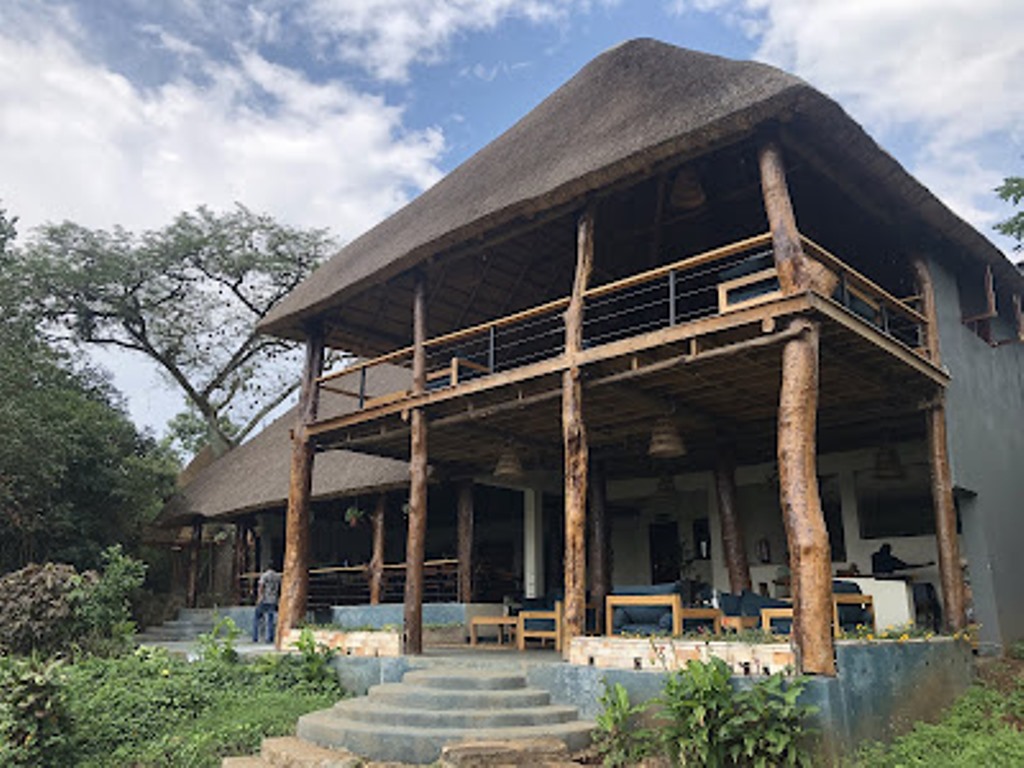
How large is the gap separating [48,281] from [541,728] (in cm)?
2205

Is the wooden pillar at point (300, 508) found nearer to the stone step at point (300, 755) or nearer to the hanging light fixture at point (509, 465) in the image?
the hanging light fixture at point (509, 465)

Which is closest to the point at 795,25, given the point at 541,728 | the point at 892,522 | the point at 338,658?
the point at 892,522

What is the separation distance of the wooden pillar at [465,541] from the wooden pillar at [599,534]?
2.07 meters

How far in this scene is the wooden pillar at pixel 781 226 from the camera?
7.08 metres

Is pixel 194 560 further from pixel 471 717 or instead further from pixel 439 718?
pixel 471 717

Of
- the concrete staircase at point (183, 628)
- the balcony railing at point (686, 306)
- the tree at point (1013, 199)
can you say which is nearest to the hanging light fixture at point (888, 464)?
the balcony railing at point (686, 306)

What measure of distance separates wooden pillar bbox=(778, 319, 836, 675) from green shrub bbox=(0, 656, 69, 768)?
260 inches

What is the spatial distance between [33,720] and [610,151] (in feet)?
25.2

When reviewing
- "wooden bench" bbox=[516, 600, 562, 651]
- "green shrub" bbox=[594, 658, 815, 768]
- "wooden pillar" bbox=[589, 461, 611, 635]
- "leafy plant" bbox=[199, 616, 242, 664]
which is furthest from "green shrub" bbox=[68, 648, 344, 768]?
"wooden pillar" bbox=[589, 461, 611, 635]

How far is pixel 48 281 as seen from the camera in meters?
23.6

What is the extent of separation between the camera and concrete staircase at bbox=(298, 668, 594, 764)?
6.82 meters

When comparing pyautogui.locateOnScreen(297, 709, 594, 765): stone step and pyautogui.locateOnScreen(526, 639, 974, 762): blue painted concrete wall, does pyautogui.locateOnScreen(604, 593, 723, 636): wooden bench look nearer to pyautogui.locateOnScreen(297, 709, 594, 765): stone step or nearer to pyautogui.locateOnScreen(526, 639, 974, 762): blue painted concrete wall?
pyautogui.locateOnScreen(526, 639, 974, 762): blue painted concrete wall

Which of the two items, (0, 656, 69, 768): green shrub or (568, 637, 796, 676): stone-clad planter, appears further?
(0, 656, 69, 768): green shrub

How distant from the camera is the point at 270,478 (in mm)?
19047
